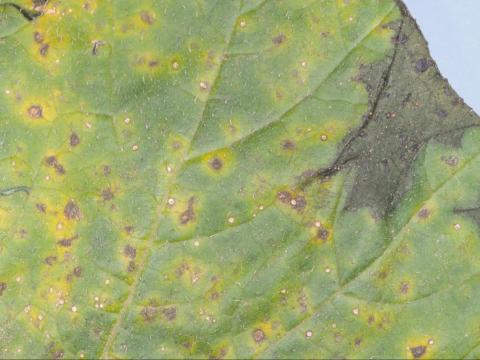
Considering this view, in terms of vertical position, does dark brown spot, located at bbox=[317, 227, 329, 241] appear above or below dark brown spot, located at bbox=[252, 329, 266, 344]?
above

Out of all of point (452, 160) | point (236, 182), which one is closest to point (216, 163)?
point (236, 182)

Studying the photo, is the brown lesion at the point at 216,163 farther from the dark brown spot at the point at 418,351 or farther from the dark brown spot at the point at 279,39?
the dark brown spot at the point at 418,351

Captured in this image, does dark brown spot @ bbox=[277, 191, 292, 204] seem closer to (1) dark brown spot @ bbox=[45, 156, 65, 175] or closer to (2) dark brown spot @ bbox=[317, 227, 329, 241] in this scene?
(2) dark brown spot @ bbox=[317, 227, 329, 241]

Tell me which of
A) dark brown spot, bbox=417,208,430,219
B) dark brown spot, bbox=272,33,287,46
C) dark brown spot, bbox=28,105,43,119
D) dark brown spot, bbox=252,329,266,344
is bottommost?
dark brown spot, bbox=252,329,266,344

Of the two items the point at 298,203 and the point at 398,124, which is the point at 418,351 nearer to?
the point at 298,203

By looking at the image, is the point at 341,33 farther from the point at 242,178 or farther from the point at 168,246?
the point at 168,246

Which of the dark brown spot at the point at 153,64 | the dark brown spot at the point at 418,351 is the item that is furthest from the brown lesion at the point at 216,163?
the dark brown spot at the point at 418,351

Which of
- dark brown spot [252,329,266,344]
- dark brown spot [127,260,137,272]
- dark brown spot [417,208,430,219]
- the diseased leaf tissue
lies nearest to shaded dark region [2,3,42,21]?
the diseased leaf tissue
